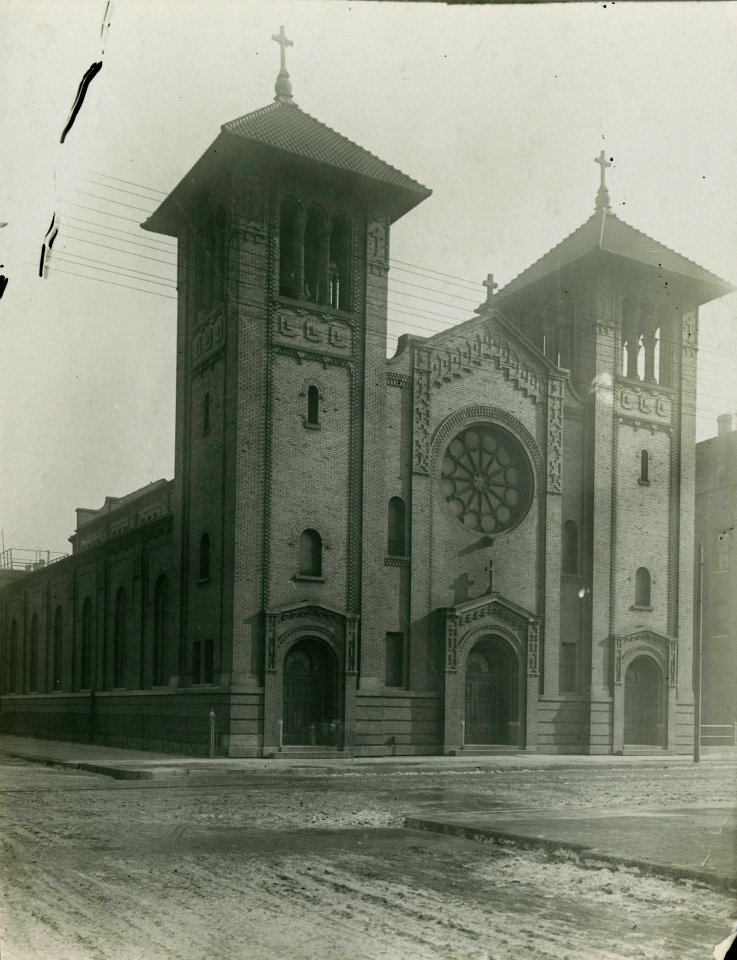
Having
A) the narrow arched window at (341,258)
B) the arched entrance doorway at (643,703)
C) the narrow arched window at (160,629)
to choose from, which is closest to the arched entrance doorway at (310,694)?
the narrow arched window at (160,629)

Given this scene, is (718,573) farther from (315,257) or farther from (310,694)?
(315,257)

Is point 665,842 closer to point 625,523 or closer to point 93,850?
point 93,850

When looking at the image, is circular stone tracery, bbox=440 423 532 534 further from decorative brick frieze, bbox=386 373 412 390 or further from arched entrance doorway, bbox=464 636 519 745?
arched entrance doorway, bbox=464 636 519 745

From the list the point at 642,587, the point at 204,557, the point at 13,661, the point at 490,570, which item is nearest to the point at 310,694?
the point at 204,557

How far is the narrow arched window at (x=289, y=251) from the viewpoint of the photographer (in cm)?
2933

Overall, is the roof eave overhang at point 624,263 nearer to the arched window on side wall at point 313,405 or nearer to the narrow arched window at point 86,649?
the arched window on side wall at point 313,405

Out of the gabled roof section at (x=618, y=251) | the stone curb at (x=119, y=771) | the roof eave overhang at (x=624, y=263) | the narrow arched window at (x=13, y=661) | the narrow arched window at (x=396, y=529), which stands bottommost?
the narrow arched window at (x=13, y=661)

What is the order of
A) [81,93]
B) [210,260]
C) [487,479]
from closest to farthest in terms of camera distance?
[81,93] < [210,260] < [487,479]

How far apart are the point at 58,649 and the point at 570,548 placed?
932 inches

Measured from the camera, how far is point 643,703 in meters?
35.2

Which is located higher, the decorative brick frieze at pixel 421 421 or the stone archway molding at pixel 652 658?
the decorative brick frieze at pixel 421 421

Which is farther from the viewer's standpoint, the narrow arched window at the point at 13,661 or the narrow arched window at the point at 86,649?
the narrow arched window at the point at 13,661

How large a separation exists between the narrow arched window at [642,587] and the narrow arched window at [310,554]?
1201 cm

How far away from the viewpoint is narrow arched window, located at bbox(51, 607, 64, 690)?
45531 millimetres
